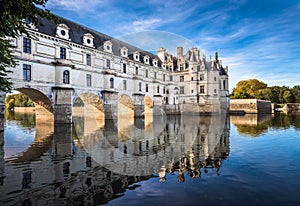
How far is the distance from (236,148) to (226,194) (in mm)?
6200

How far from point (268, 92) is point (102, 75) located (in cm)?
6015

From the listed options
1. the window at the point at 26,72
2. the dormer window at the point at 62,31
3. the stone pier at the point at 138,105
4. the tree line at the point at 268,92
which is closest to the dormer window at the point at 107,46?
the dormer window at the point at 62,31

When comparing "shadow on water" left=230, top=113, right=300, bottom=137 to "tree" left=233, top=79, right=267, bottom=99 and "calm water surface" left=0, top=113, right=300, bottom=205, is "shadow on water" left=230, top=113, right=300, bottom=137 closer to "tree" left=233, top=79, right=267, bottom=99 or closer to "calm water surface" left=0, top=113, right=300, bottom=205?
"calm water surface" left=0, top=113, right=300, bottom=205

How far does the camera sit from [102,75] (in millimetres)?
25516

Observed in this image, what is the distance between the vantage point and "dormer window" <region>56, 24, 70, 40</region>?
20222 mm

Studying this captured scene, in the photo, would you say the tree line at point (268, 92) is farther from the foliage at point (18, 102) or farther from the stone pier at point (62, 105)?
the foliage at point (18, 102)

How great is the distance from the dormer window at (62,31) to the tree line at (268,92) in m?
56.0

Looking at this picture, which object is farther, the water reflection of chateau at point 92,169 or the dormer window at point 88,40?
the dormer window at point 88,40

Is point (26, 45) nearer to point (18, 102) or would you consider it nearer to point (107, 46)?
point (107, 46)

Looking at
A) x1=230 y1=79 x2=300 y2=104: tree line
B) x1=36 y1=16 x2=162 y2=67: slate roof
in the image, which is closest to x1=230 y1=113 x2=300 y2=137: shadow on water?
x1=36 y1=16 x2=162 y2=67: slate roof

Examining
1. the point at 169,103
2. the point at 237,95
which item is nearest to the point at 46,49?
the point at 169,103

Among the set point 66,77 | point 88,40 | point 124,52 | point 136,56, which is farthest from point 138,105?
point 66,77

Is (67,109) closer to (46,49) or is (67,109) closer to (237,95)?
(46,49)

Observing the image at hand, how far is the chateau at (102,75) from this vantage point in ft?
60.3
